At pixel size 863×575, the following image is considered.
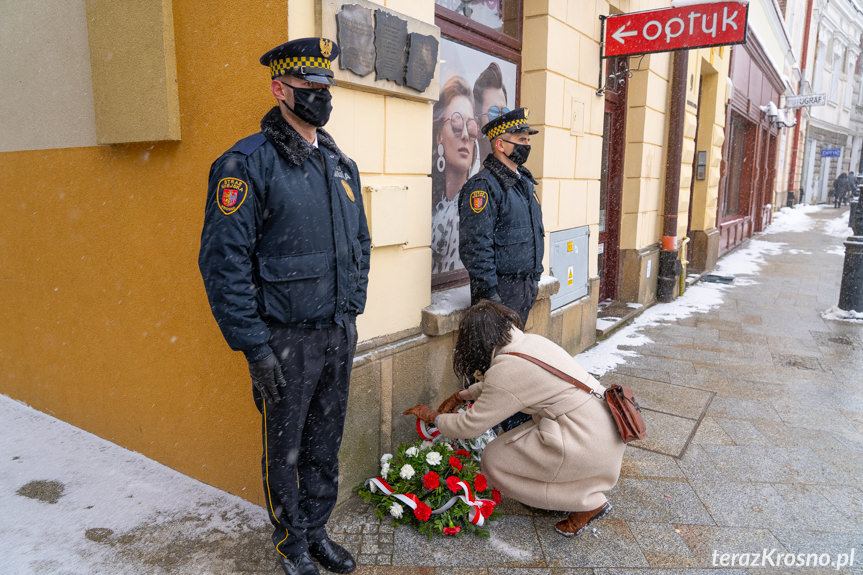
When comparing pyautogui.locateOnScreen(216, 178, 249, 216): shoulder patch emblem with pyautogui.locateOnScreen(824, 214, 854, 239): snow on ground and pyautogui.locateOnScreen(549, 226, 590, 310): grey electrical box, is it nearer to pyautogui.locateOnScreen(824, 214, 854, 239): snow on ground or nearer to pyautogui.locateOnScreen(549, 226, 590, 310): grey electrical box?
pyautogui.locateOnScreen(549, 226, 590, 310): grey electrical box

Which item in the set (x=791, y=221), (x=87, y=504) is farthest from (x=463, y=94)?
(x=791, y=221)

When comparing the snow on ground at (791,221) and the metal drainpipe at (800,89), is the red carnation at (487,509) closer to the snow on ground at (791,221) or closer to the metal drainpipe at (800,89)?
Result: the snow on ground at (791,221)

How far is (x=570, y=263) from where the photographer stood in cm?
558

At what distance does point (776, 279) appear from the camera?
34.8ft

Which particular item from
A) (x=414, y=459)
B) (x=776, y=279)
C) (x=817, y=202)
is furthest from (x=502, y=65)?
(x=817, y=202)

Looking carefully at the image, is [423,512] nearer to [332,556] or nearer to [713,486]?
[332,556]

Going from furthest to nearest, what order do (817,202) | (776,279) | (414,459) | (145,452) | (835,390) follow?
(817,202) < (776,279) < (835,390) < (145,452) < (414,459)

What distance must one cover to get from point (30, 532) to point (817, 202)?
128 ft

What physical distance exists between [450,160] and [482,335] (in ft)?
6.55

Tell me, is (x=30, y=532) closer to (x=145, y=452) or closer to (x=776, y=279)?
(x=145, y=452)

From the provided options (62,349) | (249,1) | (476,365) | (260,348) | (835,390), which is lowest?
(835,390)

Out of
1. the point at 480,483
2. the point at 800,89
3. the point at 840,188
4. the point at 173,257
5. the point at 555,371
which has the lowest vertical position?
the point at 480,483

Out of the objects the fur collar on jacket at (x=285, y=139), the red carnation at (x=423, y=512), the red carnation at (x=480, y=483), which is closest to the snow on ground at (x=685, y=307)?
the red carnation at (x=480, y=483)

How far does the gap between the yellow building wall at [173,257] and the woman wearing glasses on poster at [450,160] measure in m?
0.75
